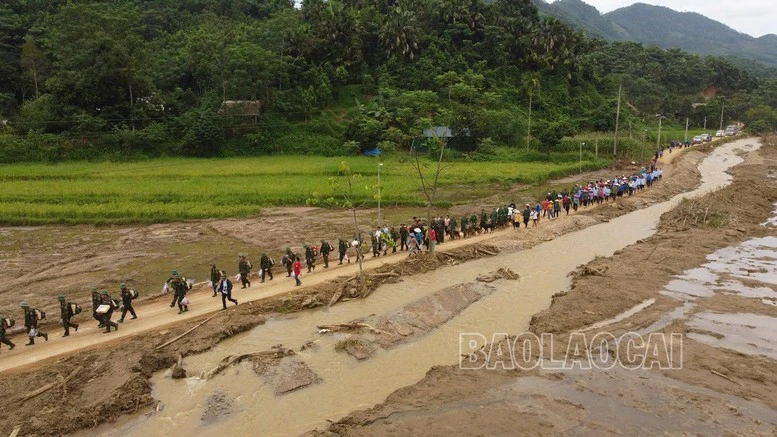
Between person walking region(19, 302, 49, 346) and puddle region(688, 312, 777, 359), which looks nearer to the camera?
puddle region(688, 312, 777, 359)

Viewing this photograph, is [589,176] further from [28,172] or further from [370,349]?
[28,172]

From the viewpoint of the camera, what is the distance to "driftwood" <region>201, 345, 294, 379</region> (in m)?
12.2

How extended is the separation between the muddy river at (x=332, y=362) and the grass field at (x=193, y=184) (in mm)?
8597

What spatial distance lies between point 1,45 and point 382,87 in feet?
139

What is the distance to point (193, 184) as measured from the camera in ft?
121

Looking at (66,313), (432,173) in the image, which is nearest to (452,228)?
(66,313)

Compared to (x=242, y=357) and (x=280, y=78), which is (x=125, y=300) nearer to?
(x=242, y=357)

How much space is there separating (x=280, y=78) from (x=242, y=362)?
48.2m

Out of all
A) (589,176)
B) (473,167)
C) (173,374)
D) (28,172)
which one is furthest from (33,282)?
(589,176)

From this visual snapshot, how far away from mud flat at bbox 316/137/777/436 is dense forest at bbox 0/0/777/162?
18130mm

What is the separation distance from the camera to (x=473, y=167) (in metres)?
47.6

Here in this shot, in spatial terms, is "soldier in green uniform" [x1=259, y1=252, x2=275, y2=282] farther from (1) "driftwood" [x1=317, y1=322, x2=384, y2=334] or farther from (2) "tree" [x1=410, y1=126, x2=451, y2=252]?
(2) "tree" [x1=410, y1=126, x2=451, y2=252]

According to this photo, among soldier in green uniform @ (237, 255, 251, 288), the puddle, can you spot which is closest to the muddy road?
soldier in green uniform @ (237, 255, 251, 288)

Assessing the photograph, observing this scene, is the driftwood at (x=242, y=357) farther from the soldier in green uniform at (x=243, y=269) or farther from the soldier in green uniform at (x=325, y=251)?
the soldier in green uniform at (x=325, y=251)
